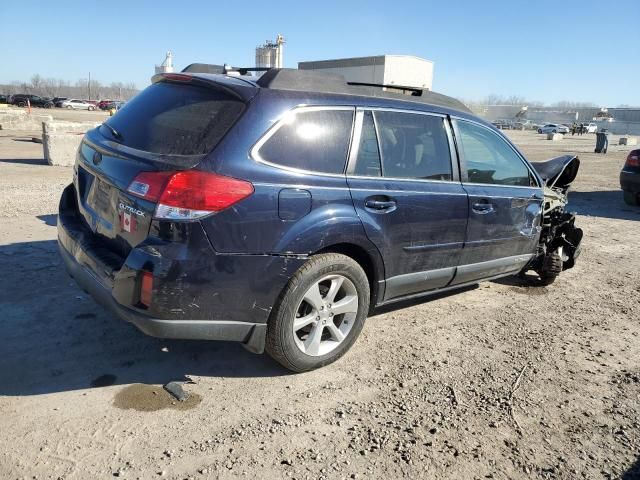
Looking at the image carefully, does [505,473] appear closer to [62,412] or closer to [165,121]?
[62,412]

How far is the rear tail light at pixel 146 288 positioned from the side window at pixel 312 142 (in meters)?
0.90

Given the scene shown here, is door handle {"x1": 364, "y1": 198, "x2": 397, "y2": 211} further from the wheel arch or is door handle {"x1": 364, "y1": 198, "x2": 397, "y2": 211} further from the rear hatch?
the rear hatch

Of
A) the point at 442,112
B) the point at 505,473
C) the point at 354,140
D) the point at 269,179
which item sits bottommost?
the point at 505,473

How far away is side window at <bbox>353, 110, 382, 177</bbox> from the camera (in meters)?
3.42

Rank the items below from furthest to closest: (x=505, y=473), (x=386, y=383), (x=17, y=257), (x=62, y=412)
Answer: (x=17, y=257), (x=386, y=383), (x=62, y=412), (x=505, y=473)

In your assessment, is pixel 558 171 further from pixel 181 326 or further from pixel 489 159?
pixel 181 326

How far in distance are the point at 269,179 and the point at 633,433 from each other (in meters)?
2.52

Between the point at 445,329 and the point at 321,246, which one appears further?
the point at 445,329

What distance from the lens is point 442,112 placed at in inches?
159

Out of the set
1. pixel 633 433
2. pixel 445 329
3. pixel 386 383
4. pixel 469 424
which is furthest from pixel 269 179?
pixel 633 433

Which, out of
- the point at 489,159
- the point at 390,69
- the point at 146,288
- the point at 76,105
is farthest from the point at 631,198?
the point at 76,105

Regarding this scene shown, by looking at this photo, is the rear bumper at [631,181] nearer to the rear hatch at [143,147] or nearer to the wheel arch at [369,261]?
the wheel arch at [369,261]

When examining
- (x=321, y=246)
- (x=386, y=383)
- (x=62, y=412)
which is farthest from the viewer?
(x=386, y=383)

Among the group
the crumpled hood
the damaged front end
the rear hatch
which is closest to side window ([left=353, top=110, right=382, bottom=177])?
the rear hatch
